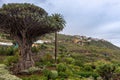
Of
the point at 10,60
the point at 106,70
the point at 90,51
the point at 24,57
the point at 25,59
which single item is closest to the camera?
→ the point at 106,70

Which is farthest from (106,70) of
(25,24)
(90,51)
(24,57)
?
(90,51)

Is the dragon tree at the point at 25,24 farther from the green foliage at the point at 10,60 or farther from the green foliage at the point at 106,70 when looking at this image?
the green foliage at the point at 106,70

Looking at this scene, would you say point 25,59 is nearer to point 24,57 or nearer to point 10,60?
point 24,57

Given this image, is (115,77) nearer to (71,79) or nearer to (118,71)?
(118,71)

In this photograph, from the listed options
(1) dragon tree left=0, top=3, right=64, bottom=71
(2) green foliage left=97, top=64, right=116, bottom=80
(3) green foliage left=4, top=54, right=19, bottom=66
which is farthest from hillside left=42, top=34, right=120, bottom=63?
(2) green foliage left=97, top=64, right=116, bottom=80

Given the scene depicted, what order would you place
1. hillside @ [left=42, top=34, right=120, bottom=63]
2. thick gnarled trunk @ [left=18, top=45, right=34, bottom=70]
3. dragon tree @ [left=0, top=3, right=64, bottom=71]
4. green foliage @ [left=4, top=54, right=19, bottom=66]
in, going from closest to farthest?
dragon tree @ [left=0, top=3, right=64, bottom=71]
thick gnarled trunk @ [left=18, top=45, right=34, bottom=70]
green foliage @ [left=4, top=54, right=19, bottom=66]
hillside @ [left=42, top=34, right=120, bottom=63]

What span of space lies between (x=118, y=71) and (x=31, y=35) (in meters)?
17.5

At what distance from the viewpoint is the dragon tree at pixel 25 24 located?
5412 cm

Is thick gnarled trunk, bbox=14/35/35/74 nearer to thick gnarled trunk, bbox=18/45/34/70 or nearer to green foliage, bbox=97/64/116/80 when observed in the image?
thick gnarled trunk, bbox=18/45/34/70

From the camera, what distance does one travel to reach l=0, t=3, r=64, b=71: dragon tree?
54125 millimetres

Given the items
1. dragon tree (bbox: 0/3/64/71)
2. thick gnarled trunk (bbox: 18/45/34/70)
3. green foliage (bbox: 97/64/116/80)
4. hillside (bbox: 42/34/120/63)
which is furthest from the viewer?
hillside (bbox: 42/34/120/63)

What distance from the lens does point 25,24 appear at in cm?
5481

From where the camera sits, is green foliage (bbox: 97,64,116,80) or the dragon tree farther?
the dragon tree

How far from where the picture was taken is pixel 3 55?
78625mm
